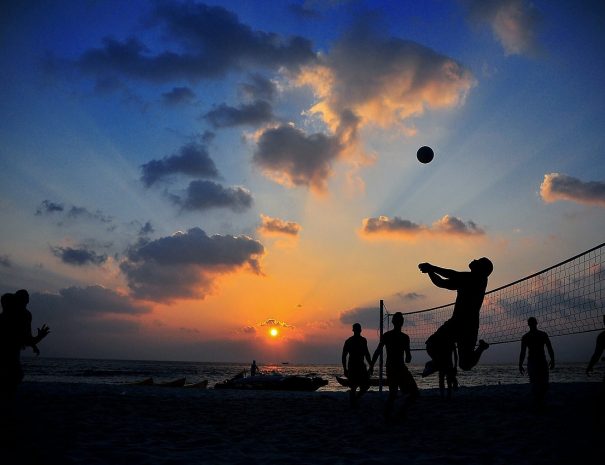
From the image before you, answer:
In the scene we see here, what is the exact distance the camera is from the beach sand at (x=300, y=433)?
168 inches

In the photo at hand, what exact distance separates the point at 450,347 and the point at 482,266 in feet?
3.03

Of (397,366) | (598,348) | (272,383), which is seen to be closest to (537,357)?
(598,348)

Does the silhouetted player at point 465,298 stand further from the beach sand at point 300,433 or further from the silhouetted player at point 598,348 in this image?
the silhouetted player at point 598,348

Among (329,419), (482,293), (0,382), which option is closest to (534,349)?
(329,419)

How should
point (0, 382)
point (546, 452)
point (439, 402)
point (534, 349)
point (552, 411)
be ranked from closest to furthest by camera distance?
1. point (546, 452)
2. point (0, 382)
3. point (552, 411)
4. point (534, 349)
5. point (439, 402)

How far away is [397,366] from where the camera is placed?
670 cm

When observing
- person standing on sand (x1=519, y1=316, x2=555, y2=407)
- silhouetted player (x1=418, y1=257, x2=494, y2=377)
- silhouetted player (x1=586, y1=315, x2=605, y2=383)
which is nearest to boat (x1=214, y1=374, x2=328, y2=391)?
person standing on sand (x1=519, y1=316, x2=555, y2=407)

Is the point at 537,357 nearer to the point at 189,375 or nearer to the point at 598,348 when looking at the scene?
the point at 598,348

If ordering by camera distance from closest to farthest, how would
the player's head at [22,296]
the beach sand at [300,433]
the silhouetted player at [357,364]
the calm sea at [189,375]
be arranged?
the beach sand at [300,433], the player's head at [22,296], the silhouetted player at [357,364], the calm sea at [189,375]

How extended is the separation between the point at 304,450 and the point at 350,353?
3.87m

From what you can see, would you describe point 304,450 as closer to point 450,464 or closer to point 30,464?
point 450,464

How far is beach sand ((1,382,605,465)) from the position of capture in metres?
4.26

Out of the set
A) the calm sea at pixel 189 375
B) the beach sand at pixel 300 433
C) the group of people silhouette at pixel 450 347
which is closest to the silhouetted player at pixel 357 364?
the group of people silhouette at pixel 450 347

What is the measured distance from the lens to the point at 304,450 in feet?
15.5
